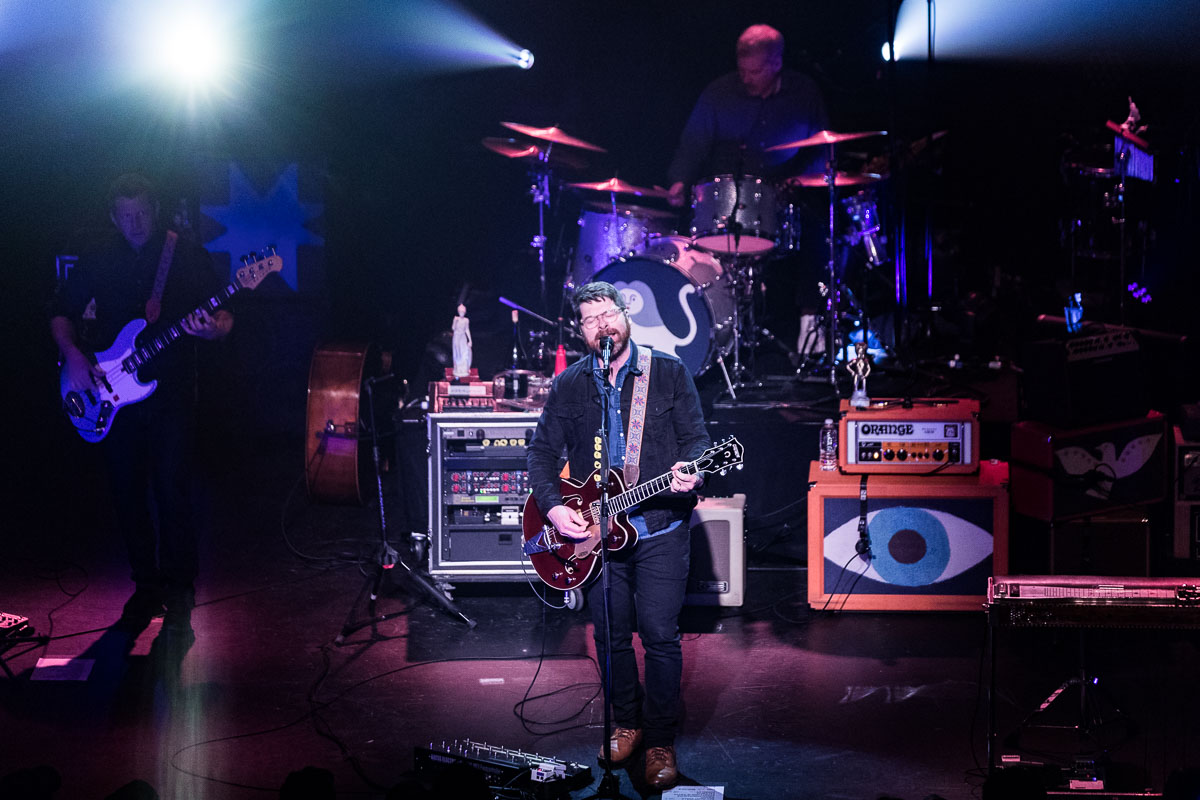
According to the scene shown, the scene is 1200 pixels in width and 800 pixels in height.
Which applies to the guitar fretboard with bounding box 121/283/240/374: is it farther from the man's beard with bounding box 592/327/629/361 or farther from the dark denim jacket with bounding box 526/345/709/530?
the man's beard with bounding box 592/327/629/361

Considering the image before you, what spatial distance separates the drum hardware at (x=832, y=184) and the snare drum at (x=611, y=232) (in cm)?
119

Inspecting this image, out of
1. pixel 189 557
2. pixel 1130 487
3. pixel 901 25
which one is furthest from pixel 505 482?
pixel 901 25

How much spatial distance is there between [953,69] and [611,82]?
10.5 feet

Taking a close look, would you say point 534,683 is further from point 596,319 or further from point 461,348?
point 461,348

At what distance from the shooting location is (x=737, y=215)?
338 inches

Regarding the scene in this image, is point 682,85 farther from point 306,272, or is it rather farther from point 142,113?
point 142,113

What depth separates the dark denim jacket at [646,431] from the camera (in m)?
4.55

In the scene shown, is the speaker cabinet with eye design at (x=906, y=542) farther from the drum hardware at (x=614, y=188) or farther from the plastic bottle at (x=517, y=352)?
the drum hardware at (x=614, y=188)

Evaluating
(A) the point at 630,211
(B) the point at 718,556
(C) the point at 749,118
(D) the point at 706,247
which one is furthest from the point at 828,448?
(C) the point at 749,118

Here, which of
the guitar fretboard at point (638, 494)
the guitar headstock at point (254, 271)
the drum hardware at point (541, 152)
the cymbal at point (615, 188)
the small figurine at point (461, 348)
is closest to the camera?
the guitar fretboard at point (638, 494)

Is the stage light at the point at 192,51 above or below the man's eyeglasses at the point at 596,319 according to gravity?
above

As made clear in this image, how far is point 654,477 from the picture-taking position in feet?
14.9

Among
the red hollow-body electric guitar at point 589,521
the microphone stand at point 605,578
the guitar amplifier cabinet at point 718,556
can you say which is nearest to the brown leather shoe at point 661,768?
the microphone stand at point 605,578

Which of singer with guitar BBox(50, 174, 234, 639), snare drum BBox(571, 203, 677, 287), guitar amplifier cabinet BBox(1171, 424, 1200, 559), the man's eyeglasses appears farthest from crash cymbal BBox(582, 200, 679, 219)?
the man's eyeglasses
